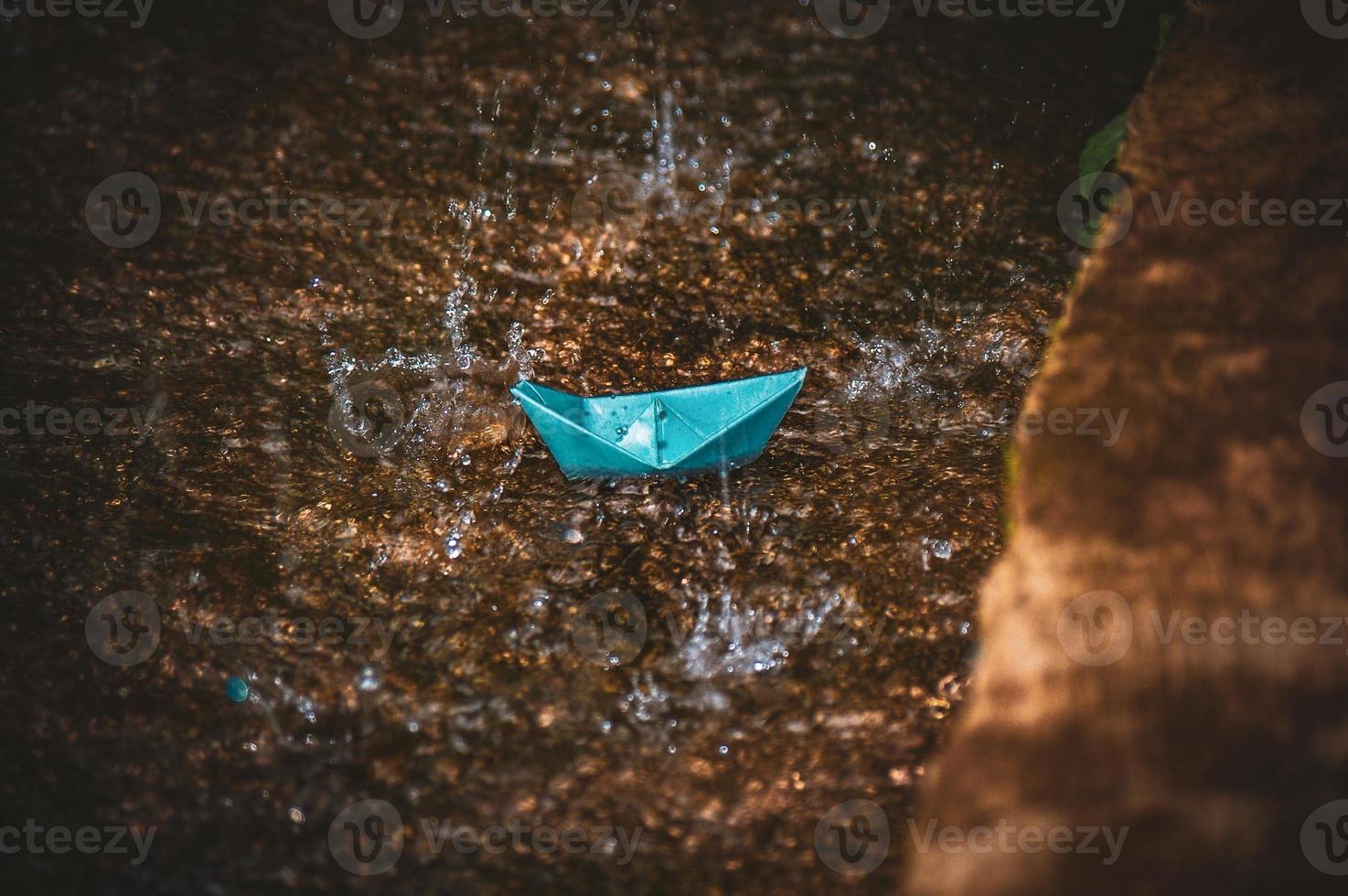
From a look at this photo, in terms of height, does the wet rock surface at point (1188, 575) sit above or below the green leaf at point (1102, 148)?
below

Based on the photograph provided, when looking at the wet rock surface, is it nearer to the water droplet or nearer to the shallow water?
the shallow water

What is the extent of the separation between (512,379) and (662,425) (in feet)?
1.12

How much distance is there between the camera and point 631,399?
4.60 feet

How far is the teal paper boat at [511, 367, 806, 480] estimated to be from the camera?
134 cm

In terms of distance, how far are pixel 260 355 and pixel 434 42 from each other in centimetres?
66

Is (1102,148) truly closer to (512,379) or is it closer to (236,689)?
(512,379)

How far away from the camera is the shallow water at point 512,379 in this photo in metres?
1.15

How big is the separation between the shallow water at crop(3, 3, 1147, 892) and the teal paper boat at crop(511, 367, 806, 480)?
0.20ft

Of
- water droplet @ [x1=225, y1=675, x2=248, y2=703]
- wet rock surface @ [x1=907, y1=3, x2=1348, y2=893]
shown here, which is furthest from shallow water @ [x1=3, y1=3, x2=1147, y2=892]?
wet rock surface @ [x1=907, y1=3, x2=1348, y2=893]

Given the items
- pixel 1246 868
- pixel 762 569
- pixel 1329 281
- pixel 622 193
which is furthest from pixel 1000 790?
pixel 622 193

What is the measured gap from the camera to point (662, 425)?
4.49 ft

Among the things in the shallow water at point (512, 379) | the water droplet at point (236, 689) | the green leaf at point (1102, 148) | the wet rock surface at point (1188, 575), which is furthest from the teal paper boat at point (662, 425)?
the green leaf at point (1102, 148)

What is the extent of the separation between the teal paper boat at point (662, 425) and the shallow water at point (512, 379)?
6cm

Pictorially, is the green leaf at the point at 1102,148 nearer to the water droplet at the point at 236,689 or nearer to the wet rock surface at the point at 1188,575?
the wet rock surface at the point at 1188,575
